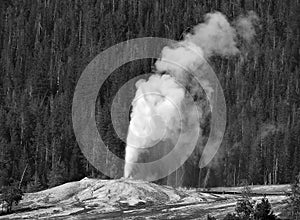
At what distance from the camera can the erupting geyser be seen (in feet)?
463

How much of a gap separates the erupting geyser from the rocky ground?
22.9 metres

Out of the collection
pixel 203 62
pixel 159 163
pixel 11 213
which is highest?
pixel 203 62

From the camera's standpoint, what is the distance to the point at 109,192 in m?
109

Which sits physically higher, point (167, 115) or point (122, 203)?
point (167, 115)

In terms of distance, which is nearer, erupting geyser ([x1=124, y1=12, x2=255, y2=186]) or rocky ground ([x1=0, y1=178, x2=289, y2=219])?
rocky ground ([x1=0, y1=178, x2=289, y2=219])

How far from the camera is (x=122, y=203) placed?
10412cm

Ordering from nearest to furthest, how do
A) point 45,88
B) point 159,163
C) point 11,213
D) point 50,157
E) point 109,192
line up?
point 11,213
point 109,192
point 159,163
point 50,157
point 45,88

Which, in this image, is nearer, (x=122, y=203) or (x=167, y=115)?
(x=122, y=203)

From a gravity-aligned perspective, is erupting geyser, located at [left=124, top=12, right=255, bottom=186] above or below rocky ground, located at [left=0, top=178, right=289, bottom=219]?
above

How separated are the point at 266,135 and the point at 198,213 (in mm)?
83688

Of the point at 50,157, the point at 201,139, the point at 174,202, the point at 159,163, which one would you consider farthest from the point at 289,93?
the point at 174,202

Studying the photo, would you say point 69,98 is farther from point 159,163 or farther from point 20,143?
point 159,163

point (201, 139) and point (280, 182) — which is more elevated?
point (201, 139)

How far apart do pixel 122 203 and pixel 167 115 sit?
175ft
